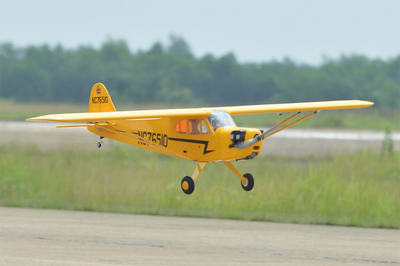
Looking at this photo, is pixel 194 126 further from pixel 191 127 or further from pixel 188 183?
pixel 188 183

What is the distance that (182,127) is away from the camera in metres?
11.2

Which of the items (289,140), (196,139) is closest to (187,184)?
(196,139)

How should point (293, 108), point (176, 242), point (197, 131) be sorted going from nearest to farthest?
point (197, 131), point (293, 108), point (176, 242)

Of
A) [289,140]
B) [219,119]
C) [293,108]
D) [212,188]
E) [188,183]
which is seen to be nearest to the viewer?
[188,183]

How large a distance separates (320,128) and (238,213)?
242ft

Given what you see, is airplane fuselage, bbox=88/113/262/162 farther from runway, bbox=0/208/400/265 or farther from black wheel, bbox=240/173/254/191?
runway, bbox=0/208/400/265

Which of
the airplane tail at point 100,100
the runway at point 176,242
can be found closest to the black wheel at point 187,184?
the airplane tail at point 100,100

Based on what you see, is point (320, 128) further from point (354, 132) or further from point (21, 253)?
point (21, 253)

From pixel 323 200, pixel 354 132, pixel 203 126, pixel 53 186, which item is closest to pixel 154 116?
pixel 203 126

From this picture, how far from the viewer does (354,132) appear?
5266 inches

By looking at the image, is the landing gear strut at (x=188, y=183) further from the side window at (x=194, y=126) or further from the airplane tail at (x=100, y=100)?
the airplane tail at (x=100, y=100)

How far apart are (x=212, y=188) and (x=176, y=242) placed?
22.7ft

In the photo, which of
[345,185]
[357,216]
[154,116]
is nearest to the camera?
[154,116]

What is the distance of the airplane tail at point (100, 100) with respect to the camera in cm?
1299
